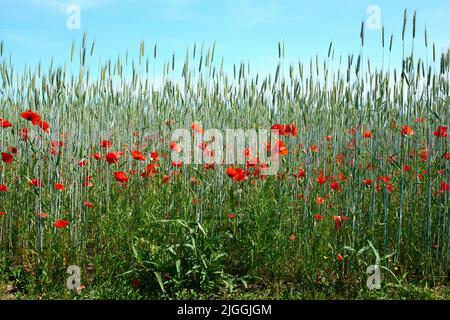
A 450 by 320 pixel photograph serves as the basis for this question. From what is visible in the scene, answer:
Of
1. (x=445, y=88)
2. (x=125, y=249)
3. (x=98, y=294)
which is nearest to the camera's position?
(x=98, y=294)

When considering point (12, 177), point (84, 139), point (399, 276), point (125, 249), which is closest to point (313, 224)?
point (399, 276)

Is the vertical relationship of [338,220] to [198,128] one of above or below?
below

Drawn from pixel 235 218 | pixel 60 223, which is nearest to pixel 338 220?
pixel 235 218

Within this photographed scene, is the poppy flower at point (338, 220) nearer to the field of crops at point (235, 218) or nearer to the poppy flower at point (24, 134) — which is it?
the field of crops at point (235, 218)

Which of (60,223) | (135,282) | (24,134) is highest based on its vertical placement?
(24,134)

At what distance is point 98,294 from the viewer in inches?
83.4

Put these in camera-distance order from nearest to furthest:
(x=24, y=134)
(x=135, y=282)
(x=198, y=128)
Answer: (x=135, y=282) → (x=198, y=128) → (x=24, y=134)

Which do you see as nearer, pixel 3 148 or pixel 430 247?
pixel 430 247

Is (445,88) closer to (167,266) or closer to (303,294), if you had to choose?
(303,294)

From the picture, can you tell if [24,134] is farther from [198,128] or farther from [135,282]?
[135,282]

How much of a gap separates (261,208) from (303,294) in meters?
0.51

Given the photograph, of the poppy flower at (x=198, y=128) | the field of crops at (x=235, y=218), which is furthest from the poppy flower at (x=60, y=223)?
the poppy flower at (x=198, y=128)

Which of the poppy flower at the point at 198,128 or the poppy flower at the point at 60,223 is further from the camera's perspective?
the poppy flower at the point at 198,128
